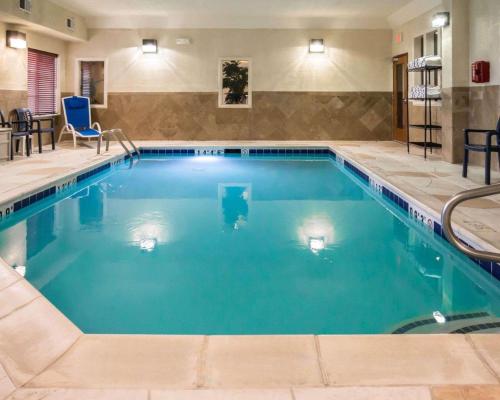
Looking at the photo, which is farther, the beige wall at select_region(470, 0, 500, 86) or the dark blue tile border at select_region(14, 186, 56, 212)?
the beige wall at select_region(470, 0, 500, 86)

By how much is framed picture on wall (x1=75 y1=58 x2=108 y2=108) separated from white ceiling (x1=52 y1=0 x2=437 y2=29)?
0.82 meters

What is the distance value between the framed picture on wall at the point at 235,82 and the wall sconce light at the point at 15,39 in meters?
4.02

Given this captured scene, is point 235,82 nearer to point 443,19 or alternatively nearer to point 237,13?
point 237,13

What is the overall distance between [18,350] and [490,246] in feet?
8.19

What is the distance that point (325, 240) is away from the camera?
418cm

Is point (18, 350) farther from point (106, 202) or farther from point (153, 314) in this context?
point (106, 202)

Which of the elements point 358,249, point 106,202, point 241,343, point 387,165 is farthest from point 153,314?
point 387,165

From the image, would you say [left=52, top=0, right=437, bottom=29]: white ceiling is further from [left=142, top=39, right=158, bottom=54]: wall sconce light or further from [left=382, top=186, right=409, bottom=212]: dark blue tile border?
[left=382, top=186, right=409, bottom=212]: dark blue tile border

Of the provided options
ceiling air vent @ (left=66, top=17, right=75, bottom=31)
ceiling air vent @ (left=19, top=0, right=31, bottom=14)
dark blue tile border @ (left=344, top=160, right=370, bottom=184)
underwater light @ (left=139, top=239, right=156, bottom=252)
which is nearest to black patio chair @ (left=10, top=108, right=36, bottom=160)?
ceiling air vent @ (left=19, top=0, right=31, bottom=14)

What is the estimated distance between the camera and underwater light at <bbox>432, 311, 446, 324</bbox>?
2.64 meters

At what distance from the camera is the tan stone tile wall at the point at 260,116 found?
11602mm

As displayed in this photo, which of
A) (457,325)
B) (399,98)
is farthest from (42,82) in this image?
(457,325)

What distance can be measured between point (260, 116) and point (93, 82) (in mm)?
3581

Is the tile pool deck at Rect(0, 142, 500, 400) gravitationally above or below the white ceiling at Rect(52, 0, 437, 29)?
below
